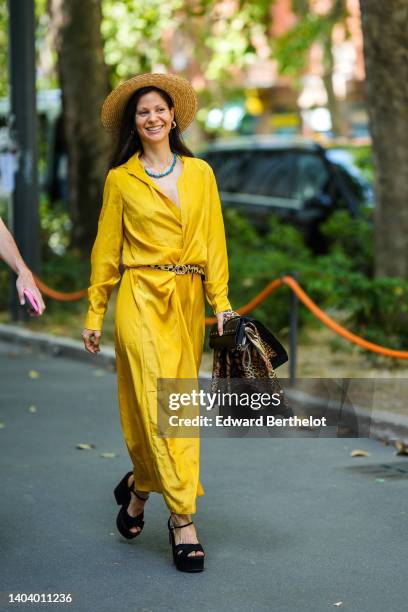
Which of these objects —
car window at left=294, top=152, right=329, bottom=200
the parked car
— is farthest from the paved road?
car window at left=294, top=152, right=329, bottom=200

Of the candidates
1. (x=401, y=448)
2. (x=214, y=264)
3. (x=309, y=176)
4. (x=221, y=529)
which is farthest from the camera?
(x=309, y=176)

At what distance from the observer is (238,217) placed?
1553 cm

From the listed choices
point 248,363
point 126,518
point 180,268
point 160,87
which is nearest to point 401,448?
point 126,518

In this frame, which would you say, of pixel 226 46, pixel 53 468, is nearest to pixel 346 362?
pixel 53 468

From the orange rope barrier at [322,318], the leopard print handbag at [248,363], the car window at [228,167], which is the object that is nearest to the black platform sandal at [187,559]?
the leopard print handbag at [248,363]

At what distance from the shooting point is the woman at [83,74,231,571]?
16.9ft

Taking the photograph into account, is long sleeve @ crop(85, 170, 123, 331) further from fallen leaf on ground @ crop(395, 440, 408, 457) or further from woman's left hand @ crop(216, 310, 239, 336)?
fallen leaf on ground @ crop(395, 440, 408, 457)

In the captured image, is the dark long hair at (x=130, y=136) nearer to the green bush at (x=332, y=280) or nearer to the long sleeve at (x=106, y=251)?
the long sleeve at (x=106, y=251)

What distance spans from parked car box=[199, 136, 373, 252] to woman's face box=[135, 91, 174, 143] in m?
10.8

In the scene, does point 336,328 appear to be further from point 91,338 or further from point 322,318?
point 91,338

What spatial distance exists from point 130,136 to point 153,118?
0.18m

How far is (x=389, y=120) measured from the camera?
10.6 metres

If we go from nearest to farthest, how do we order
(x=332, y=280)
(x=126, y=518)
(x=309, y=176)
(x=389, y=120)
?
(x=126, y=518), (x=332, y=280), (x=389, y=120), (x=309, y=176)

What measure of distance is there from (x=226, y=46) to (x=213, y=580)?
27330 millimetres
